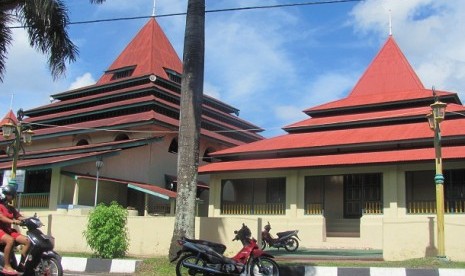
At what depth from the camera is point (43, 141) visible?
33.1 metres

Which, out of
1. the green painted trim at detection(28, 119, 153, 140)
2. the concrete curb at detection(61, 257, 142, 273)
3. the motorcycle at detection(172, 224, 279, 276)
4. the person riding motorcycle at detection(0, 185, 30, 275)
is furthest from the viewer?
the green painted trim at detection(28, 119, 153, 140)

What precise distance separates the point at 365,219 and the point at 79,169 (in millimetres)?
12489

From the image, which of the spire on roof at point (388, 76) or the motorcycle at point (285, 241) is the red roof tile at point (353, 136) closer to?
the spire on roof at point (388, 76)

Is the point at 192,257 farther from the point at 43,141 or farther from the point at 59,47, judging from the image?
the point at 43,141

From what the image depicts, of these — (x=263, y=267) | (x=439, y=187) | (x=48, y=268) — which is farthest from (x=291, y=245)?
(x=48, y=268)

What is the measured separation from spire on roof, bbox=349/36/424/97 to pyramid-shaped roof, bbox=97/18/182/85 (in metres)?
12.9

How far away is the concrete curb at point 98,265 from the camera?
39.2 feet

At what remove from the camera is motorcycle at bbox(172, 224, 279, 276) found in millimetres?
9484

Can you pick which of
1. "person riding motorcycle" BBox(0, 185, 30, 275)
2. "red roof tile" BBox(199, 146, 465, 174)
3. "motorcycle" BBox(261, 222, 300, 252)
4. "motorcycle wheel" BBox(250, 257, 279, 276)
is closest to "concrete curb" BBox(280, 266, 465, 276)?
"motorcycle wheel" BBox(250, 257, 279, 276)

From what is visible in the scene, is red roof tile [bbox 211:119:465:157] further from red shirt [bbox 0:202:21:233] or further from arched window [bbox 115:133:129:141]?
red shirt [bbox 0:202:21:233]

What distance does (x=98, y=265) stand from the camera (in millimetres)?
12578

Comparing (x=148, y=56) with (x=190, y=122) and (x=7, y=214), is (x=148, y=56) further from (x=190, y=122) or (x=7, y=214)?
(x=7, y=214)

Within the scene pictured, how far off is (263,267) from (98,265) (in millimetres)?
4518

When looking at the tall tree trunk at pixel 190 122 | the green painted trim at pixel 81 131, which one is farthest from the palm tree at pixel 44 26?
the green painted trim at pixel 81 131
